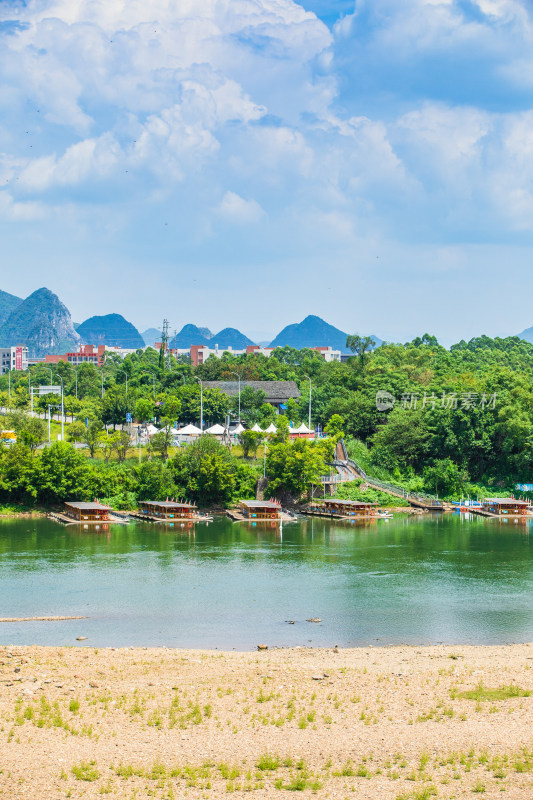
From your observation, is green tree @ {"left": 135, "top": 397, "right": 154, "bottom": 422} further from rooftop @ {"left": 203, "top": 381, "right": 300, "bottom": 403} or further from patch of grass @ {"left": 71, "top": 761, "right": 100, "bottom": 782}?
patch of grass @ {"left": 71, "top": 761, "right": 100, "bottom": 782}

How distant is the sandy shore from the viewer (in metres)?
17.7

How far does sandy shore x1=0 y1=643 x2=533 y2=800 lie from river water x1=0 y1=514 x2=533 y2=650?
129 inches

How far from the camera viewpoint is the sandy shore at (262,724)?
58.1 feet

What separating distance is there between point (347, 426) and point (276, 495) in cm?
1767

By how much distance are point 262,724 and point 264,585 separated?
18.6 meters

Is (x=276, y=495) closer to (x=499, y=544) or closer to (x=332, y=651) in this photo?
(x=499, y=544)

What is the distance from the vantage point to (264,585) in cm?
3969

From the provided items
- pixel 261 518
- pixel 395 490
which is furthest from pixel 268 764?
pixel 395 490

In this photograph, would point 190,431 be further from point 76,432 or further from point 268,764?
point 268,764

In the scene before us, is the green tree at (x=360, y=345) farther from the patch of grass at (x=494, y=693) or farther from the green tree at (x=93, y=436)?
the patch of grass at (x=494, y=693)

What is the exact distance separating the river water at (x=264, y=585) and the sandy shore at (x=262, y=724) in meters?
3.27

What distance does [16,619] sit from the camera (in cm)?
3300

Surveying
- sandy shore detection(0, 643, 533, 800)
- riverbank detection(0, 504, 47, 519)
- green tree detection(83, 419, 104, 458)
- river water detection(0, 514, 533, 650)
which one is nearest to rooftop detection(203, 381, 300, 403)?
green tree detection(83, 419, 104, 458)

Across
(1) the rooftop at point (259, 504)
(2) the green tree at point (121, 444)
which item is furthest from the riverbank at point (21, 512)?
(1) the rooftop at point (259, 504)
